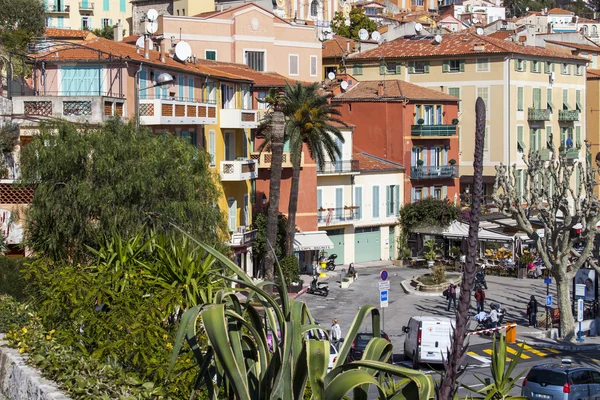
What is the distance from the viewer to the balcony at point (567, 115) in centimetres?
8038

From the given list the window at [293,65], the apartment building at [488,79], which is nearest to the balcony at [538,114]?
the apartment building at [488,79]

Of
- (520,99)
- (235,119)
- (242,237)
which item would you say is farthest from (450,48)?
(242,237)

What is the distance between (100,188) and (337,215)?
31.7 m

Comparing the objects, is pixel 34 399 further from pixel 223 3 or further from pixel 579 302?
pixel 223 3

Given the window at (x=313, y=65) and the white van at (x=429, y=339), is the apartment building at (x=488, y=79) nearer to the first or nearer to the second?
the window at (x=313, y=65)

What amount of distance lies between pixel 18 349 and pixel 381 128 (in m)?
50.0

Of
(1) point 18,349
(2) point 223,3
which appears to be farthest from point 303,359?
(2) point 223,3

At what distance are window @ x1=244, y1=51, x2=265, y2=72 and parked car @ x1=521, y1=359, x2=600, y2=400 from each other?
46.2m

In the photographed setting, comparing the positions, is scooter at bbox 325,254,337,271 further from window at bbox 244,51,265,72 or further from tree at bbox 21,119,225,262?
tree at bbox 21,119,225,262

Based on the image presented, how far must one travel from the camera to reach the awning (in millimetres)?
53188

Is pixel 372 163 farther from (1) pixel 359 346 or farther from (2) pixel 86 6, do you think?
(2) pixel 86 6

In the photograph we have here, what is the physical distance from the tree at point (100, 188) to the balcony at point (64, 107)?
14.5 feet

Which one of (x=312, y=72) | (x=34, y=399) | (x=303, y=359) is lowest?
(x=34, y=399)

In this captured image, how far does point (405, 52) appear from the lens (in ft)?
250
